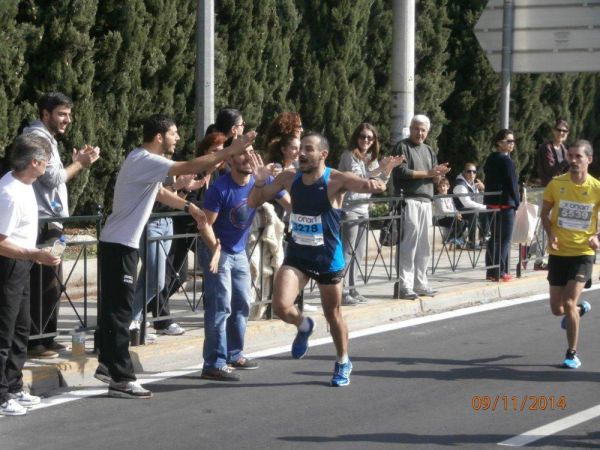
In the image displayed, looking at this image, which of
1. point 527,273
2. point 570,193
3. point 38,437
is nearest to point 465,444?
point 38,437

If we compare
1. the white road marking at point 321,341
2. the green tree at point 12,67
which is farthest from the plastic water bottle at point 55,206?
the green tree at point 12,67

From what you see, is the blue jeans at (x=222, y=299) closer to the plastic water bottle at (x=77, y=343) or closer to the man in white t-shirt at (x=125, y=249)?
the man in white t-shirt at (x=125, y=249)

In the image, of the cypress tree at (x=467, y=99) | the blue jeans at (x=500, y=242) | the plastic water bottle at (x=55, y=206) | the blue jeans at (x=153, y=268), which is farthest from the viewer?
the cypress tree at (x=467, y=99)

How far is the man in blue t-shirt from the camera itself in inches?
360

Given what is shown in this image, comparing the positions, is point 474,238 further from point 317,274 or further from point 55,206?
point 55,206

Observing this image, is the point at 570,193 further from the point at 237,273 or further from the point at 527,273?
the point at 527,273

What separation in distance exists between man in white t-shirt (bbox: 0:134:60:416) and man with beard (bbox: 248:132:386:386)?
5.68ft

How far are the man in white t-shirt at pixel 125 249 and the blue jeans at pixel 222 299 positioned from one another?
2.24ft

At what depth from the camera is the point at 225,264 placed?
363 inches

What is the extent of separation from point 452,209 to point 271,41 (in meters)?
4.08

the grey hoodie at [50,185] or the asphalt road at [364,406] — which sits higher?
the grey hoodie at [50,185]

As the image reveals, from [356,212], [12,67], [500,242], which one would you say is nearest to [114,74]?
[12,67]

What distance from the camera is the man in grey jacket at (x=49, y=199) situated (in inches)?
363

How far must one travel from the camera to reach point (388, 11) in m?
18.9
